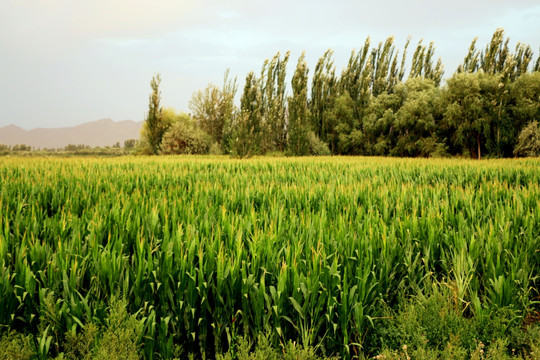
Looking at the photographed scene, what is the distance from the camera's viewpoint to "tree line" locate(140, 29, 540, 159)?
29.5 m

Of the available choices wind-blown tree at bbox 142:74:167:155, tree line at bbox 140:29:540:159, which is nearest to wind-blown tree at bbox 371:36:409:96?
tree line at bbox 140:29:540:159

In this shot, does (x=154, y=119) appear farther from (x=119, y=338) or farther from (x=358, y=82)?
(x=119, y=338)

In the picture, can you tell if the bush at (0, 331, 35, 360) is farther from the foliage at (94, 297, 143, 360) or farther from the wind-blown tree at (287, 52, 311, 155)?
the wind-blown tree at (287, 52, 311, 155)

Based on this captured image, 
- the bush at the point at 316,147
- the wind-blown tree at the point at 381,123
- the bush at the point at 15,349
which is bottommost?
the bush at the point at 15,349

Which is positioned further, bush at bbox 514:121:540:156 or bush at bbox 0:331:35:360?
bush at bbox 514:121:540:156

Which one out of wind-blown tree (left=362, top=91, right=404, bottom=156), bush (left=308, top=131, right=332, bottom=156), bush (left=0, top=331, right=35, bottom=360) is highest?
wind-blown tree (left=362, top=91, right=404, bottom=156)

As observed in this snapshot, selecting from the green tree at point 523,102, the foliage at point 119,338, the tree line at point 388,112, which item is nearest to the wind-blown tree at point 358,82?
the tree line at point 388,112

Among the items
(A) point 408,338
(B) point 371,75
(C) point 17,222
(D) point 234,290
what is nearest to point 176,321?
(D) point 234,290

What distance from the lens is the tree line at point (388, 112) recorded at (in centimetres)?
2948

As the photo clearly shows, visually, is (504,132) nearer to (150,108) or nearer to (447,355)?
(150,108)

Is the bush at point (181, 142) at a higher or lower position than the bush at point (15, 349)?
higher

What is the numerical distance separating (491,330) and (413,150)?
3362 cm

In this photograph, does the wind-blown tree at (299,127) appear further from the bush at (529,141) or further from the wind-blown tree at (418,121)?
the bush at (529,141)

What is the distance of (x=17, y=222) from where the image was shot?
4.23m
